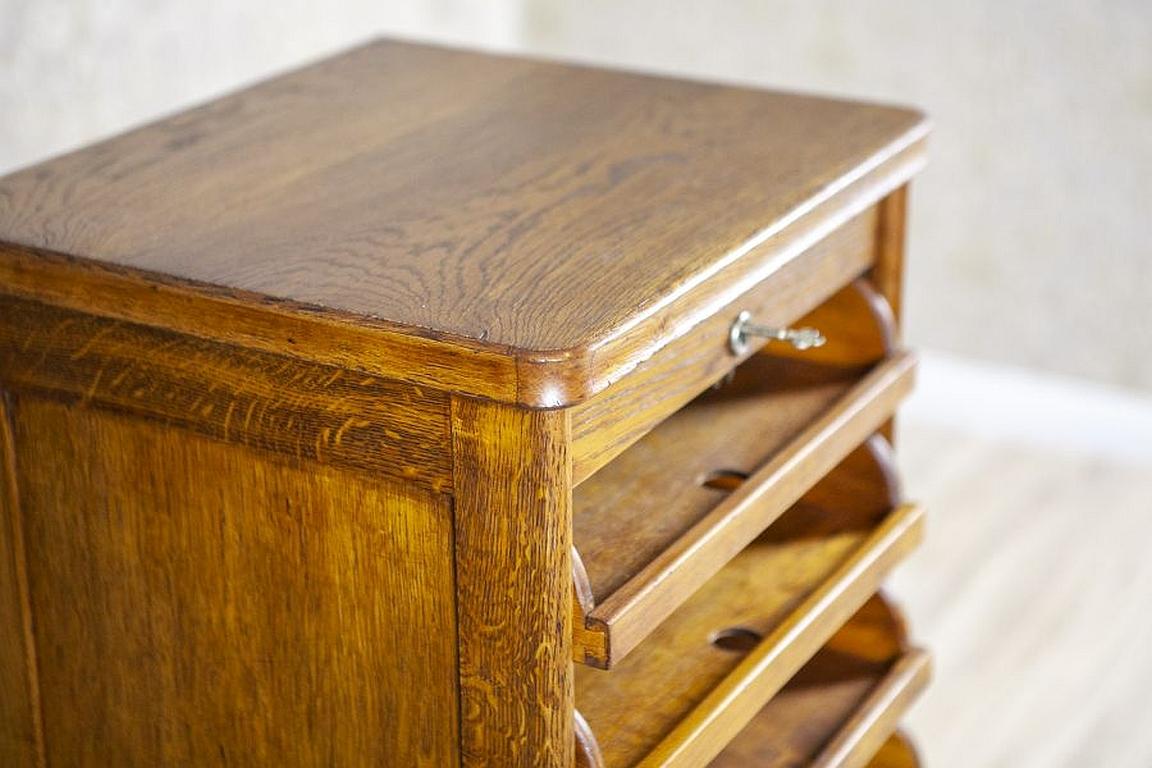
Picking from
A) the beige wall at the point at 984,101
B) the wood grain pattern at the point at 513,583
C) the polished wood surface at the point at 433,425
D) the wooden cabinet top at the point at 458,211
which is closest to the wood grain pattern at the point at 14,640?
the polished wood surface at the point at 433,425

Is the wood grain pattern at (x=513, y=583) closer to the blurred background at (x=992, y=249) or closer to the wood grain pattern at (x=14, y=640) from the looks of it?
the wood grain pattern at (x=14, y=640)

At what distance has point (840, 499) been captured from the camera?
1540 millimetres

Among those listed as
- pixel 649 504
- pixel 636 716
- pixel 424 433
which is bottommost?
pixel 636 716

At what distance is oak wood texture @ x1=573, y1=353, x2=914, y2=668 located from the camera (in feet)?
3.64

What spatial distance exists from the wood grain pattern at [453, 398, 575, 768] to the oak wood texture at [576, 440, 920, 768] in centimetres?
13

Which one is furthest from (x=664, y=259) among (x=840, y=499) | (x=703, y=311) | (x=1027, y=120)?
(x=1027, y=120)

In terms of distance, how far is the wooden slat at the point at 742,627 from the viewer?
121cm

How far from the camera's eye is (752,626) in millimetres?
1354

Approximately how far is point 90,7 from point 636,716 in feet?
3.64

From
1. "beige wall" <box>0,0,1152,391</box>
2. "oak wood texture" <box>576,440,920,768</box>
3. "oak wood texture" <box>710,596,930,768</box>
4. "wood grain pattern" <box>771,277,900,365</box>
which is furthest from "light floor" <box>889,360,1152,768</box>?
"wood grain pattern" <box>771,277,900,365</box>

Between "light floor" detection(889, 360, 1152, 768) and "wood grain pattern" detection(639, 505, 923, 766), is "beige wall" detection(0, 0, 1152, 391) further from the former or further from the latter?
"wood grain pattern" detection(639, 505, 923, 766)

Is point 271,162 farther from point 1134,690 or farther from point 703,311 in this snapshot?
point 1134,690

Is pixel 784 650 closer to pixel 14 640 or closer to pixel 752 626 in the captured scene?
pixel 752 626

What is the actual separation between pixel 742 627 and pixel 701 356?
29 cm
